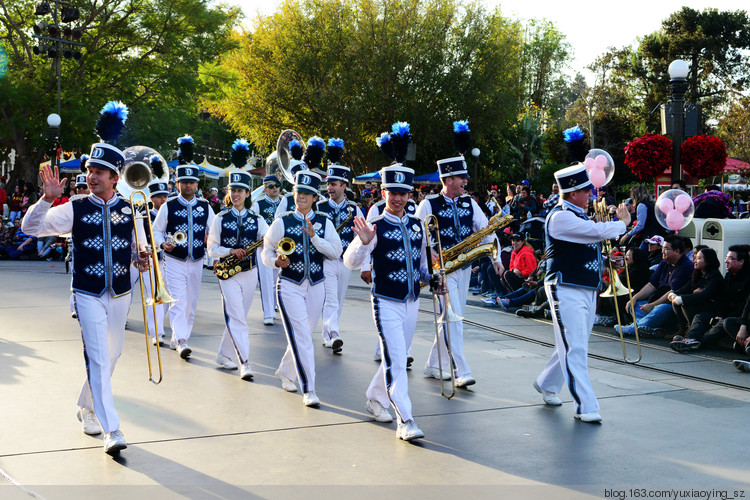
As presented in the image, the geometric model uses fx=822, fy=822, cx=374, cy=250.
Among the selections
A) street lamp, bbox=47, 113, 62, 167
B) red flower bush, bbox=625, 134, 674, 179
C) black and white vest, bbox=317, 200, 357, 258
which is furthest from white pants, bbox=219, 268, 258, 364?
street lamp, bbox=47, 113, 62, 167

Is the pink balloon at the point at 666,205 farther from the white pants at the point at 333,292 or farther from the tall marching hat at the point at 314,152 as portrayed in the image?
the tall marching hat at the point at 314,152

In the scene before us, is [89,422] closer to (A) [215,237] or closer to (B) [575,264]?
(A) [215,237]

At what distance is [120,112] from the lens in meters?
6.89

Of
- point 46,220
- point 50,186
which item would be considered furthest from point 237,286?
point 50,186

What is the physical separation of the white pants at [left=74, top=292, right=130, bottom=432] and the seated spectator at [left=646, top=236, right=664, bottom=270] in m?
8.05

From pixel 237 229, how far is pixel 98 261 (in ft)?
10.7

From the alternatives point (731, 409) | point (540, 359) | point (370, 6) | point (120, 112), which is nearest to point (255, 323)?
point (540, 359)

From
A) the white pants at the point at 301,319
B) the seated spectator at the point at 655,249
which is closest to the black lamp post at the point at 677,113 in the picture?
the seated spectator at the point at 655,249

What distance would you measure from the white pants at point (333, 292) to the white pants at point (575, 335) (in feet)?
12.6

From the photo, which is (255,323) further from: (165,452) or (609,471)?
(609,471)

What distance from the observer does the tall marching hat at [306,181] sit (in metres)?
7.67

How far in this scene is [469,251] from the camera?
27.0ft

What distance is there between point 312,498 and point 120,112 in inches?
147

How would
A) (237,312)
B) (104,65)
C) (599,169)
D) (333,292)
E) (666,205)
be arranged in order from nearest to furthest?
(599,169), (237,312), (666,205), (333,292), (104,65)
